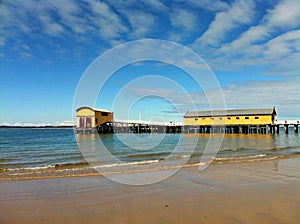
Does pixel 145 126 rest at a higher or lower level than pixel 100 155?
higher

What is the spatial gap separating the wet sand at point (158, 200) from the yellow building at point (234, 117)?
140 ft

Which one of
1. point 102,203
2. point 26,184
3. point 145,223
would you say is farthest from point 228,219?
point 26,184

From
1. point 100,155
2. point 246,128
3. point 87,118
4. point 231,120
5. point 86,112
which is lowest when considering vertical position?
point 100,155

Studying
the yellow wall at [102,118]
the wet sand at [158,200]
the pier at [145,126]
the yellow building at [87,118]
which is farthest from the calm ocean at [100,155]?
the pier at [145,126]

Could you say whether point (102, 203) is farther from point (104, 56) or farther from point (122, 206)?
point (104, 56)

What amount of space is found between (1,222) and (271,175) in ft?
24.5

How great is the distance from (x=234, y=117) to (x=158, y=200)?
4716cm

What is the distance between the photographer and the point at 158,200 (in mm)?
5566

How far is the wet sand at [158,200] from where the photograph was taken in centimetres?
451

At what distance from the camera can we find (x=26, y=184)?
24.6ft

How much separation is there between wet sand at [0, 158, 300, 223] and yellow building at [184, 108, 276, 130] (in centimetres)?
4281

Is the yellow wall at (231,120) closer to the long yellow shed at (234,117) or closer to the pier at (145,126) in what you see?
the long yellow shed at (234,117)

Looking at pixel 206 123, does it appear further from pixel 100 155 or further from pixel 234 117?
pixel 100 155

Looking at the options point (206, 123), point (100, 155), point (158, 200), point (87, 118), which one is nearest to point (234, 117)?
point (206, 123)
